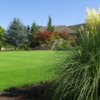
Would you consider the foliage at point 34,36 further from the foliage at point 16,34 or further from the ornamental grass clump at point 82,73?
the ornamental grass clump at point 82,73

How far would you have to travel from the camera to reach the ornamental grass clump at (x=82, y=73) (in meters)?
7.70

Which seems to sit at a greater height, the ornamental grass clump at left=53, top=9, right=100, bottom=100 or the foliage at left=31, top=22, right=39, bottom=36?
the foliage at left=31, top=22, right=39, bottom=36

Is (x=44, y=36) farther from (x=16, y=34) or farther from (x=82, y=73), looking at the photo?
(x=82, y=73)

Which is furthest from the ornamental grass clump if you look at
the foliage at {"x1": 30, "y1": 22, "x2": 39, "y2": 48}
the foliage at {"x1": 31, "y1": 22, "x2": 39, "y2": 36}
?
the foliage at {"x1": 31, "y1": 22, "x2": 39, "y2": 36}

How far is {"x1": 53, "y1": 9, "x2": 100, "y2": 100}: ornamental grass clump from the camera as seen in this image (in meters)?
7.70

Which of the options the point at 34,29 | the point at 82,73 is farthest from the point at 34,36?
the point at 82,73

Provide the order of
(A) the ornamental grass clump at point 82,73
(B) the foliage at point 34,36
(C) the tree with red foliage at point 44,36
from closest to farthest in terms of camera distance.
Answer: (A) the ornamental grass clump at point 82,73 → (C) the tree with red foliage at point 44,36 → (B) the foliage at point 34,36

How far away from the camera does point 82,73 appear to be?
26.0 feet

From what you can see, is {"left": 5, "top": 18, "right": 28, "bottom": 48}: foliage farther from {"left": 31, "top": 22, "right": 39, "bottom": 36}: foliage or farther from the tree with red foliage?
the tree with red foliage

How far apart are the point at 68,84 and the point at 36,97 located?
1.63 m

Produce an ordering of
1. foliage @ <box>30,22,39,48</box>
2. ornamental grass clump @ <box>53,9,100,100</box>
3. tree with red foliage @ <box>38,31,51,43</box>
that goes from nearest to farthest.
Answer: ornamental grass clump @ <box>53,9,100,100</box>, tree with red foliage @ <box>38,31,51,43</box>, foliage @ <box>30,22,39,48</box>

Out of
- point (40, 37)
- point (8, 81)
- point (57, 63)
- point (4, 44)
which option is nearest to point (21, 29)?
point (4, 44)

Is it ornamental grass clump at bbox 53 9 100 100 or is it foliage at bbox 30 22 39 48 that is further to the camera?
foliage at bbox 30 22 39 48

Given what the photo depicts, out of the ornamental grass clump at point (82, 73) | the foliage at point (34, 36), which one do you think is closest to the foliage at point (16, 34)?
the foliage at point (34, 36)
